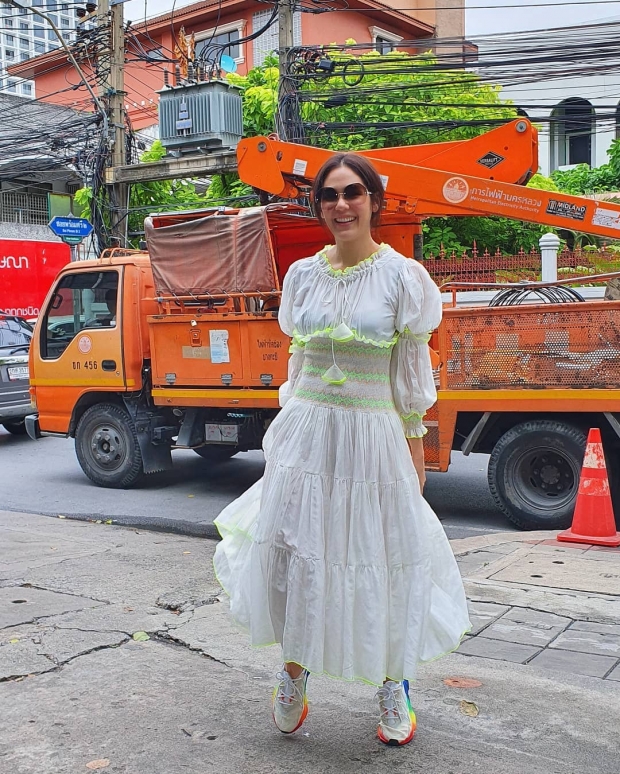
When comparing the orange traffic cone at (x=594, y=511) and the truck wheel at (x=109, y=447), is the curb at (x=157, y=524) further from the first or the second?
the orange traffic cone at (x=594, y=511)

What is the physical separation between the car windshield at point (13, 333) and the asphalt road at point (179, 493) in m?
2.11

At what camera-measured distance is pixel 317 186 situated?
9.93 ft

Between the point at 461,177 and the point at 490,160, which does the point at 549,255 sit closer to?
the point at 490,160

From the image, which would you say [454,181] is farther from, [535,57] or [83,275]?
[535,57]

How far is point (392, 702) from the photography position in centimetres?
299

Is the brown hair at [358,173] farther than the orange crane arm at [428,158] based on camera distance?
No

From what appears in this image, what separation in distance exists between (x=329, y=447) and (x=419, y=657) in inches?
28.7

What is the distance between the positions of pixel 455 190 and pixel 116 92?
9783 millimetres

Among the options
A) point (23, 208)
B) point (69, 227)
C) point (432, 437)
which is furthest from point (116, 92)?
point (23, 208)

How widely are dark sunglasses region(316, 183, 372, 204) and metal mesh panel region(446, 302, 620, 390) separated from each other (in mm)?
4027

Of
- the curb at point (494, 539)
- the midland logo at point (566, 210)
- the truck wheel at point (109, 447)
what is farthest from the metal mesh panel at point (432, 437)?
the truck wheel at point (109, 447)

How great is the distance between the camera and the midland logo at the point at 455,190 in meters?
7.91

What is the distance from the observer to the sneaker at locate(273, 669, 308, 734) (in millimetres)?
3018

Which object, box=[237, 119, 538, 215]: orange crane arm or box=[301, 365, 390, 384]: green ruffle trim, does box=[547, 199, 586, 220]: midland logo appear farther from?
box=[301, 365, 390, 384]: green ruffle trim
